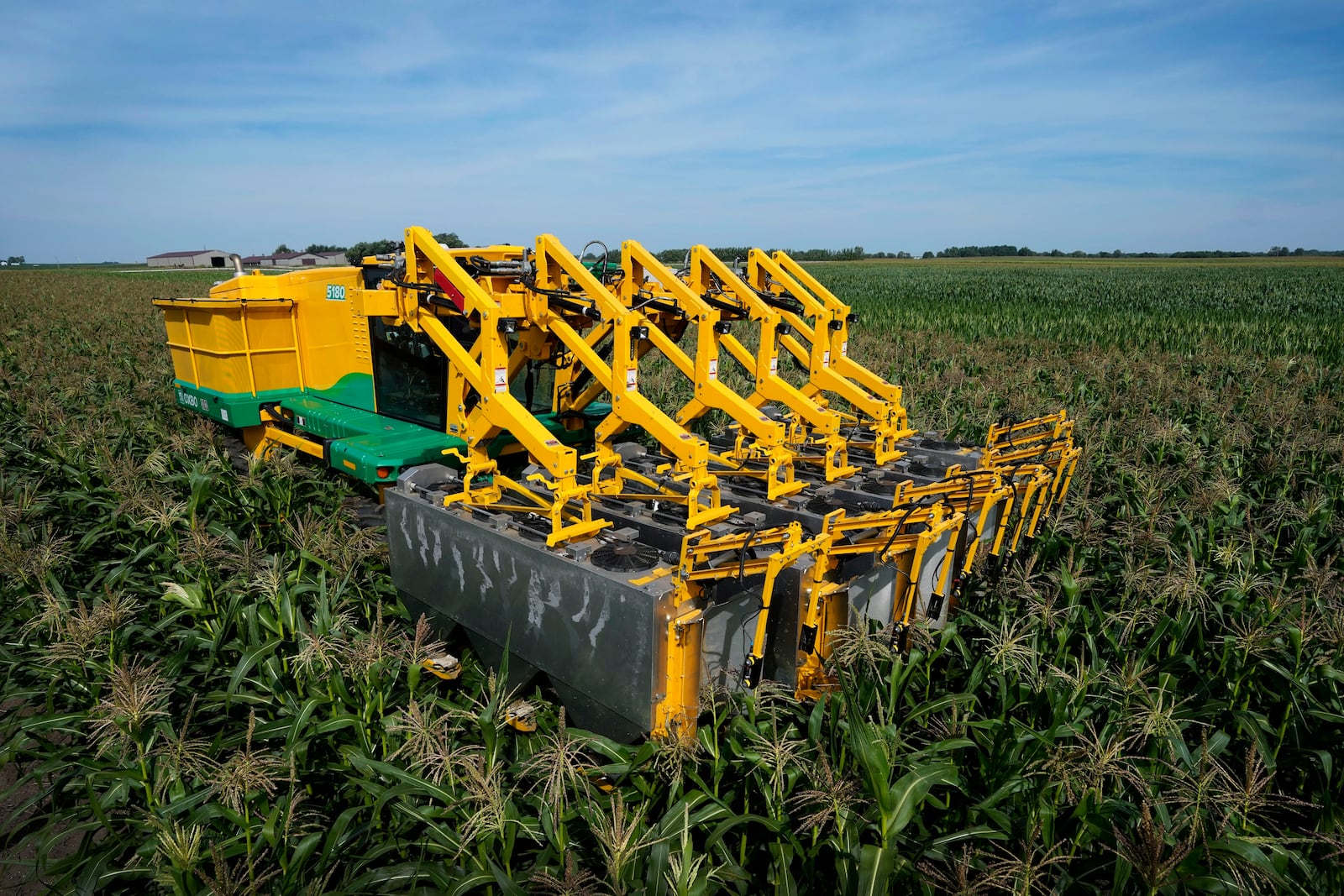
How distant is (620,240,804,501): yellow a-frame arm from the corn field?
1.81 m

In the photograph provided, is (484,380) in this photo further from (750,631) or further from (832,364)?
(832,364)

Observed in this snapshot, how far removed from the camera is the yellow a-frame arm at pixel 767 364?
6551mm

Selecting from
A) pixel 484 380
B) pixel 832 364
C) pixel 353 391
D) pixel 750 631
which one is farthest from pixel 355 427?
pixel 832 364

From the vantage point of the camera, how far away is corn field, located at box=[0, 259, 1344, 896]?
3047 millimetres

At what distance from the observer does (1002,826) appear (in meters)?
3.31

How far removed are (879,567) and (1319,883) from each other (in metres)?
2.66

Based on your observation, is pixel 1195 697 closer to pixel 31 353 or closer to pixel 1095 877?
pixel 1095 877

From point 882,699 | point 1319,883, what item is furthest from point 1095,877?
point 882,699

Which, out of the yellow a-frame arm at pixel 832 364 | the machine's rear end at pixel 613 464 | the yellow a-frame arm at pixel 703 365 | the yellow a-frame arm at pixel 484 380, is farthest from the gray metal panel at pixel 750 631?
the yellow a-frame arm at pixel 832 364

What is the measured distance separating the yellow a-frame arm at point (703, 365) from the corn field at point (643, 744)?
181cm

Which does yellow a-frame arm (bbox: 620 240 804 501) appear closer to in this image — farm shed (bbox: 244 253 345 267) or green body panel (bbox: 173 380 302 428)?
green body panel (bbox: 173 380 302 428)

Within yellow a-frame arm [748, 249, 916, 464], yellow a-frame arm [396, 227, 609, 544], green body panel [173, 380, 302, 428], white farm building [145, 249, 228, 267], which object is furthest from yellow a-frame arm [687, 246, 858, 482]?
white farm building [145, 249, 228, 267]

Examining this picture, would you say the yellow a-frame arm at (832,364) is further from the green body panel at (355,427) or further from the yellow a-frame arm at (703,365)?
→ the green body panel at (355,427)

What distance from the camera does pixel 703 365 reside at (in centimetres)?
645
